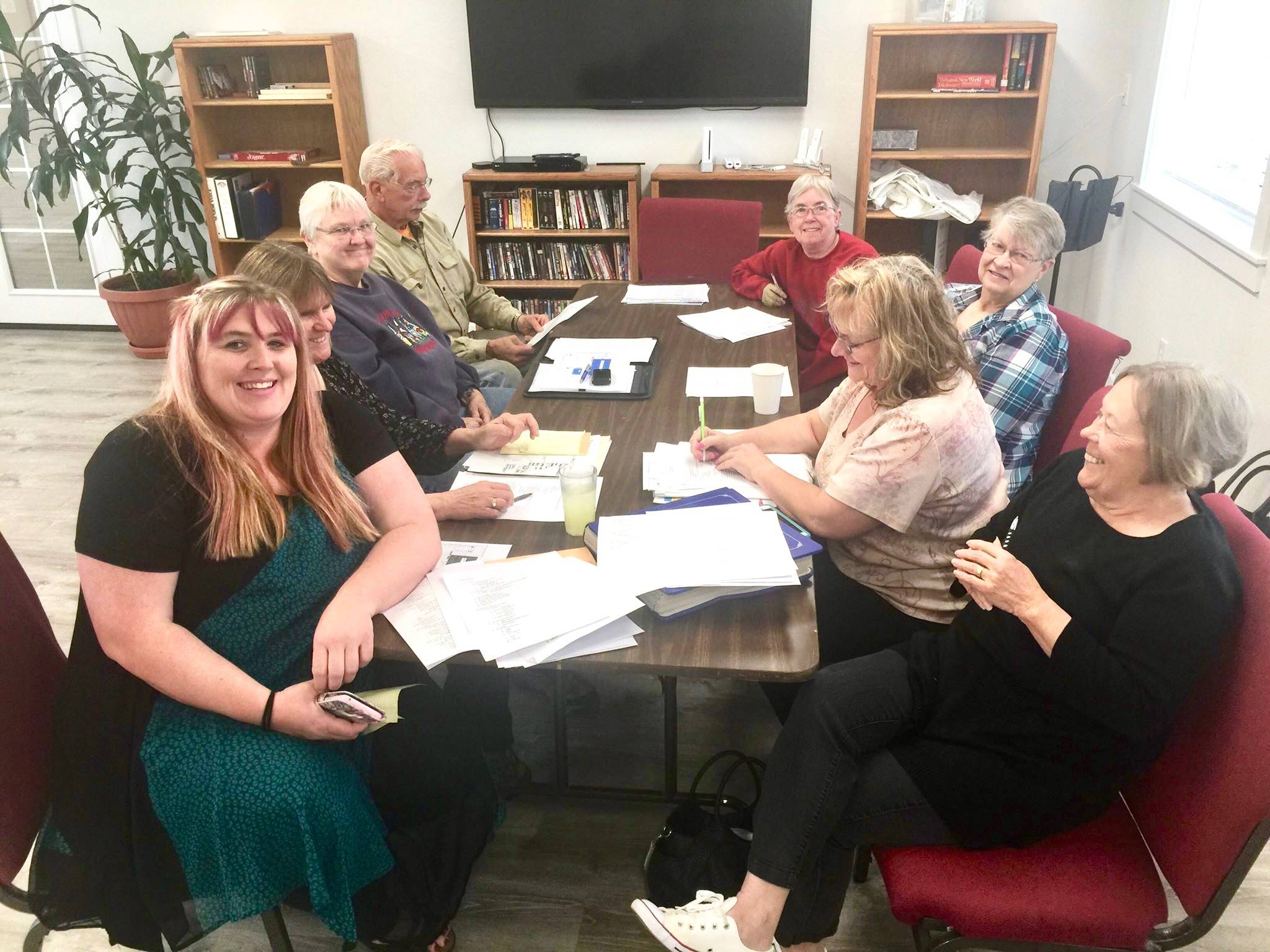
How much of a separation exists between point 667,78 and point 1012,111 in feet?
5.19

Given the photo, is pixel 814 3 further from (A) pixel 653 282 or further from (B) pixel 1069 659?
(B) pixel 1069 659

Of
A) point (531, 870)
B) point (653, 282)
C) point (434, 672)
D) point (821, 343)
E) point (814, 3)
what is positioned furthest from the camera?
point (814, 3)

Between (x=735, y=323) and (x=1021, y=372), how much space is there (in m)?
0.93

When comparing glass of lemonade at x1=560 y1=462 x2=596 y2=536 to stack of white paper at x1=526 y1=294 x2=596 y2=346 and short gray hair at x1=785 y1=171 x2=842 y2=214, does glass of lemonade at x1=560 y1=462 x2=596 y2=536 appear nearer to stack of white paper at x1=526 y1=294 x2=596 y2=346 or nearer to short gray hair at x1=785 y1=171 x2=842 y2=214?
stack of white paper at x1=526 y1=294 x2=596 y2=346

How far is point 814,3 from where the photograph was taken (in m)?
4.25

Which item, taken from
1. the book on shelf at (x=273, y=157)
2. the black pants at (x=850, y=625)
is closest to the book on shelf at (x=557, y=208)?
the book on shelf at (x=273, y=157)

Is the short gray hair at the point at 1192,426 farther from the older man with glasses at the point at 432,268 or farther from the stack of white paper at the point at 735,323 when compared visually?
the older man with glasses at the point at 432,268

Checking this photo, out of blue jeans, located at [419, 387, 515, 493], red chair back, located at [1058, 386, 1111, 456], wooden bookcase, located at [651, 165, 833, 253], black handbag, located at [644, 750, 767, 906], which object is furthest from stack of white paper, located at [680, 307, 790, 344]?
wooden bookcase, located at [651, 165, 833, 253]

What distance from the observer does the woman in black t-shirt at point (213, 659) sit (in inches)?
53.1

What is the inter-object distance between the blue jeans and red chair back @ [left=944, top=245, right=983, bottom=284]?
1343 millimetres

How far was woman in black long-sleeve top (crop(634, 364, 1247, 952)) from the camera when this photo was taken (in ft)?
4.04

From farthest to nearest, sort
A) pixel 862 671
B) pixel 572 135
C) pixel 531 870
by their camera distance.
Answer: pixel 572 135 → pixel 531 870 → pixel 862 671

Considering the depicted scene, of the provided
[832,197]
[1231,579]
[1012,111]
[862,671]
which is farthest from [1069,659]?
[1012,111]

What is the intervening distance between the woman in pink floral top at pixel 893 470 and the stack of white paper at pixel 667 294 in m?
1.32
